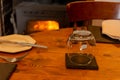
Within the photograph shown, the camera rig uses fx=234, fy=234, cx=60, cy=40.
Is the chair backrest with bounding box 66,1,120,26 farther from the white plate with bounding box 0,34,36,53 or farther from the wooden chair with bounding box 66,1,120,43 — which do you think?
the white plate with bounding box 0,34,36,53

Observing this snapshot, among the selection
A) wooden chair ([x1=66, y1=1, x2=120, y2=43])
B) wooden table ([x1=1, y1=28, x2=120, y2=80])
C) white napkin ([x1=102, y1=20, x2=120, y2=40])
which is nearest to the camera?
wooden table ([x1=1, y1=28, x2=120, y2=80])

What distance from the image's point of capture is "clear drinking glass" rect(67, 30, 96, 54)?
2.91ft

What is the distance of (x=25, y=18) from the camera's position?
261cm

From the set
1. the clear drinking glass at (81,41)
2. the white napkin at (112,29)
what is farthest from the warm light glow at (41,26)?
the clear drinking glass at (81,41)

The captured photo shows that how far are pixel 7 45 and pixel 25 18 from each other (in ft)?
5.38

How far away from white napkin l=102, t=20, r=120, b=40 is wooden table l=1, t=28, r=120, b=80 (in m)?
0.07

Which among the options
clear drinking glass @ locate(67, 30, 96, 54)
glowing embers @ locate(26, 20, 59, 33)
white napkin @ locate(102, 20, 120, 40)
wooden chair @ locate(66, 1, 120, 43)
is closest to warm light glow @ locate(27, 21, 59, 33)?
glowing embers @ locate(26, 20, 59, 33)

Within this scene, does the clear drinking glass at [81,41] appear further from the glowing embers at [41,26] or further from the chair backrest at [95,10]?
the glowing embers at [41,26]

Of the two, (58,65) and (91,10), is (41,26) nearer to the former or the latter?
(91,10)

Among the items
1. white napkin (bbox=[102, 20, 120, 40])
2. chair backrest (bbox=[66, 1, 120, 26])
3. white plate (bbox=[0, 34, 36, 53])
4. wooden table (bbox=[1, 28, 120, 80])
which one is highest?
chair backrest (bbox=[66, 1, 120, 26])

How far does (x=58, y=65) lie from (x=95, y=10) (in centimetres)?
72

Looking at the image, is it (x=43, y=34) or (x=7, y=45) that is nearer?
(x=7, y=45)

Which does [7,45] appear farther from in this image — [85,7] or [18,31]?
[18,31]

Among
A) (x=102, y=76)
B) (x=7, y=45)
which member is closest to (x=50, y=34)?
(x=7, y=45)
